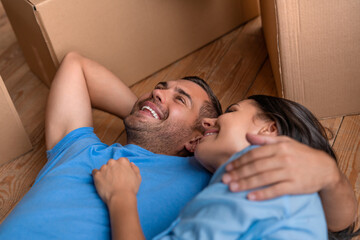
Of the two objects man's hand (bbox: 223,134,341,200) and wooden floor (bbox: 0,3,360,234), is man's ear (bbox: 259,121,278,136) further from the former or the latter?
wooden floor (bbox: 0,3,360,234)

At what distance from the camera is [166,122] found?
125 cm

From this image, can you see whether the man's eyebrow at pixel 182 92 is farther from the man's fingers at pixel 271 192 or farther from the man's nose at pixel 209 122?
the man's fingers at pixel 271 192

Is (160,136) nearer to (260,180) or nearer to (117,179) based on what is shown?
(117,179)

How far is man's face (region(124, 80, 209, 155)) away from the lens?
1.25 metres

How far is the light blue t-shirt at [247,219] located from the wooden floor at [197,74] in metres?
0.59

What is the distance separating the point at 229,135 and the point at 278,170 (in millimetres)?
198

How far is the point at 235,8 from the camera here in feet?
6.47

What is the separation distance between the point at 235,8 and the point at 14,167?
3.71ft

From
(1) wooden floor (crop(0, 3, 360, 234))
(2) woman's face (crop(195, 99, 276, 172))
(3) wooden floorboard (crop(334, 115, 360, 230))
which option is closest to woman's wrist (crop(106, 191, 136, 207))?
(2) woman's face (crop(195, 99, 276, 172))

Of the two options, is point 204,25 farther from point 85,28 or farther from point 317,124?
point 317,124

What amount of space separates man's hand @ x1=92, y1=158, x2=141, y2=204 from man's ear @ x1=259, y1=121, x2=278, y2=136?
309mm

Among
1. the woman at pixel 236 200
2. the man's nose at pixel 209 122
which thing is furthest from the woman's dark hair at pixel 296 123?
the man's nose at pixel 209 122

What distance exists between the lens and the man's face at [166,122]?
1250 mm

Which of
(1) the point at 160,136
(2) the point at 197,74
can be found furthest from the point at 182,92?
(2) the point at 197,74
